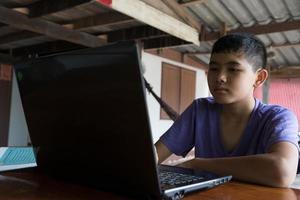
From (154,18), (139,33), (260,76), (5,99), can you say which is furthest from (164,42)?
(260,76)

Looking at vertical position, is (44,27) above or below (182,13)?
below

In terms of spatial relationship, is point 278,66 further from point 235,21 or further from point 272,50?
point 235,21

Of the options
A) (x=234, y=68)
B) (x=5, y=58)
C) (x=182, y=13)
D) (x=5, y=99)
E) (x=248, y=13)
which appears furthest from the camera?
(x=5, y=99)

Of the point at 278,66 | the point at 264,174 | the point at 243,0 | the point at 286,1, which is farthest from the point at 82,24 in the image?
the point at 278,66

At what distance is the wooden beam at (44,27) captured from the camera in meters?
3.15

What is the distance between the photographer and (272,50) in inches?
196

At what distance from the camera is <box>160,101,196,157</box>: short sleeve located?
→ 3.73ft

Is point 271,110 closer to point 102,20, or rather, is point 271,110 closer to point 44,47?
point 102,20

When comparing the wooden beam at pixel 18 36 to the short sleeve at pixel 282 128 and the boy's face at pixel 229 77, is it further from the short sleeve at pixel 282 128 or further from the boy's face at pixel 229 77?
the short sleeve at pixel 282 128

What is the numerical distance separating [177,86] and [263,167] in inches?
213

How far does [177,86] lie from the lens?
6133 mm

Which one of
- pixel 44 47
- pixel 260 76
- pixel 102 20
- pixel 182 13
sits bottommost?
pixel 260 76

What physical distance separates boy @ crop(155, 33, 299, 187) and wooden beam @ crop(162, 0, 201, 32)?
2.42m

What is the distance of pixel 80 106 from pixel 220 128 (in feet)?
2.07
